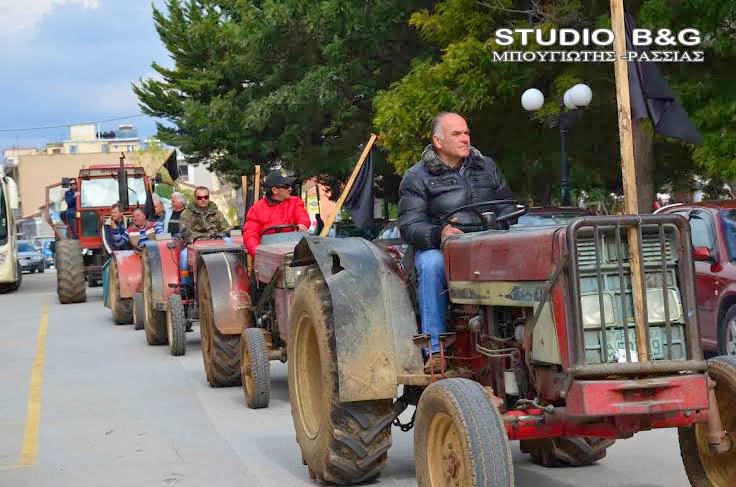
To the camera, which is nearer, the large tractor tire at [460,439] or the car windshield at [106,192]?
the large tractor tire at [460,439]

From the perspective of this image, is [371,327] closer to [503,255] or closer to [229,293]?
[503,255]

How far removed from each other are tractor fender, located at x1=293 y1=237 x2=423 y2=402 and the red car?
595 centimetres

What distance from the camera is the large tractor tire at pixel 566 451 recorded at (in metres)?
7.87

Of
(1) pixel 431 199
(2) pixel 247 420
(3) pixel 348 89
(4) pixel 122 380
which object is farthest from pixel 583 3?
(1) pixel 431 199

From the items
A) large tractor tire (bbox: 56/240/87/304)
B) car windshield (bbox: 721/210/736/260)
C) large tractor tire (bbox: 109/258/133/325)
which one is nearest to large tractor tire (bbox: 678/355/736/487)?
car windshield (bbox: 721/210/736/260)

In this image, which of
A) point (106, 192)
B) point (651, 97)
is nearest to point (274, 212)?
point (651, 97)

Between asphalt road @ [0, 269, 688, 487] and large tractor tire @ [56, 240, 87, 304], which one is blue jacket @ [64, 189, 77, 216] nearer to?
large tractor tire @ [56, 240, 87, 304]

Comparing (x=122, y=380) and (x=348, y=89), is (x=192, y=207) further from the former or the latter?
(x=348, y=89)

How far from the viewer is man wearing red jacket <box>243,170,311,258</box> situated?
12312 mm

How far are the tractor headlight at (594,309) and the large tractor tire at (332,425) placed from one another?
1.90 m

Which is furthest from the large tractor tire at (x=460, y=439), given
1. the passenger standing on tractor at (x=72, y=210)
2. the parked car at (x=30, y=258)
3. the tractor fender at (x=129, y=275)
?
the parked car at (x=30, y=258)

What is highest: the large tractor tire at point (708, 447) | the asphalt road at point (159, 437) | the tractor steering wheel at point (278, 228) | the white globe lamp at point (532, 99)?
the white globe lamp at point (532, 99)

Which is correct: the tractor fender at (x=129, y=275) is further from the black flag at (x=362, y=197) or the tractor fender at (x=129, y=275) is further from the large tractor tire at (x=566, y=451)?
the large tractor tire at (x=566, y=451)

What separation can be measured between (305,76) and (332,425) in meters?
23.5
